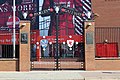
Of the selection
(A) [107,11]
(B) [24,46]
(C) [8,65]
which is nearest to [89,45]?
(B) [24,46]

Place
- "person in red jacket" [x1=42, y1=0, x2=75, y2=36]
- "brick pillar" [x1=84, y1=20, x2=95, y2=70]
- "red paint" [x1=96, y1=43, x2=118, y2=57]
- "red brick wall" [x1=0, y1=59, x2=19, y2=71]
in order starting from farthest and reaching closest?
"person in red jacket" [x1=42, y1=0, x2=75, y2=36] < "red paint" [x1=96, y1=43, x2=118, y2=57] < "brick pillar" [x1=84, y1=20, x2=95, y2=70] < "red brick wall" [x1=0, y1=59, x2=19, y2=71]

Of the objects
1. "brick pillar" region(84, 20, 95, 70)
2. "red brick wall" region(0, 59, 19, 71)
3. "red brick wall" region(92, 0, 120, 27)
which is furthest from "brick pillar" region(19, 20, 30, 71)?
"red brick wall" region(92, 0, 120, 27)

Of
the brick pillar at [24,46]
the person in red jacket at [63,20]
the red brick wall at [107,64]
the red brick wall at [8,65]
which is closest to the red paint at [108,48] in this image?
the person in red jacket at [63,20]

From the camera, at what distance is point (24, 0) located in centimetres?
4600

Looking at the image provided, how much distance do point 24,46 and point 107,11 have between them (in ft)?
69.0

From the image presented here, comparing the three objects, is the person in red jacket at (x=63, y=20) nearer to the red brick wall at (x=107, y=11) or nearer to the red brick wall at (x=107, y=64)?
the red brick wall at (x=107, y=11)

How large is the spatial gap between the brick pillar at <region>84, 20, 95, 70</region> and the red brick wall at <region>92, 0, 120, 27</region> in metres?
18.7

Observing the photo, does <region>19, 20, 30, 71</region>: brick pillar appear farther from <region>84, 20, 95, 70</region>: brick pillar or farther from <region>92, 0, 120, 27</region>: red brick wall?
<region>92, 0, 120, 27</region>: red brick wall

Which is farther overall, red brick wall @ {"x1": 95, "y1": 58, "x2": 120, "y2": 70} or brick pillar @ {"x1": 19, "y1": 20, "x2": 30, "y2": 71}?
red brick wall @ {"x1": 95, "y1": 58, "x2": 120, "y2": 70}

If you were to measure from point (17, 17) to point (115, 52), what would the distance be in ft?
47.3

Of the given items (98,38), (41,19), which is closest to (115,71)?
(98,38)

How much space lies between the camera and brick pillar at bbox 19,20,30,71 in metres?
26.2

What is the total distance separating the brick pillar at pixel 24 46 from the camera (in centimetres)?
2620

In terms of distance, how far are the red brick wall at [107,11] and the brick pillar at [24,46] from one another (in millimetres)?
19885
